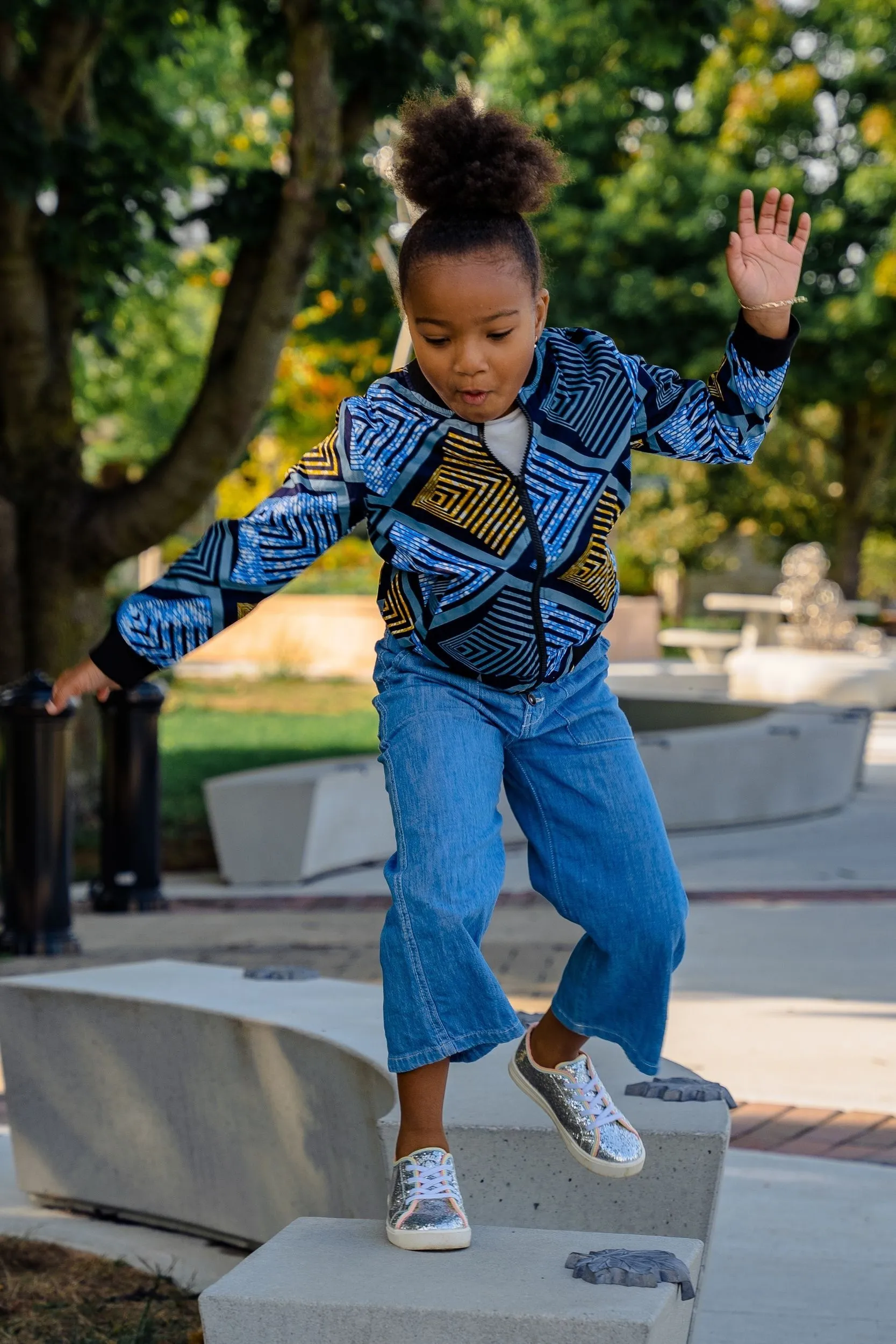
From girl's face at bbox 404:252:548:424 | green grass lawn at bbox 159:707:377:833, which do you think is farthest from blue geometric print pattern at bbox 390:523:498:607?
green grass lawn at bbox 159:707:377:833

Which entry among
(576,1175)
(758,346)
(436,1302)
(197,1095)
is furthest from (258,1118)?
(758,346)

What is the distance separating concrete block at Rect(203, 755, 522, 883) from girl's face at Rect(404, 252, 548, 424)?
6586 millimetres

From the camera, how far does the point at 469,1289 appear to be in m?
2.38

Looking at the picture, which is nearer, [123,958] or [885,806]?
[123,958]

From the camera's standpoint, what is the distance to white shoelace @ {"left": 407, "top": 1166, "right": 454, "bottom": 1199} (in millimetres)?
2631

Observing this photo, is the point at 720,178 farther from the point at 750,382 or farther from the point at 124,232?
the point at 750,382

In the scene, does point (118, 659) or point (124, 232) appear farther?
point (124, 232)

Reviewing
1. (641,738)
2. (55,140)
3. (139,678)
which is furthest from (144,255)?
(139,678)

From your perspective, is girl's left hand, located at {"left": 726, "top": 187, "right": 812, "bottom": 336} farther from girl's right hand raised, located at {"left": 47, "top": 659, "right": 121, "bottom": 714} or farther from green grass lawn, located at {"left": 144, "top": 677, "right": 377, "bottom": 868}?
green grass lawn, located at {"left": 144, "top": 677, "right": 377, "bottom": 868}

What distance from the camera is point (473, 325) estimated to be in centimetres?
265

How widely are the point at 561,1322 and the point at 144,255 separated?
26.2 ft

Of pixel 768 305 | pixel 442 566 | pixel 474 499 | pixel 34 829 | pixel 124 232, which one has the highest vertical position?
pixel 124 232

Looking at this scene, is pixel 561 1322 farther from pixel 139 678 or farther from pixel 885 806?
pixel 885 806

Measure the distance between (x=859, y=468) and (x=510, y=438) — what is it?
3010cm
